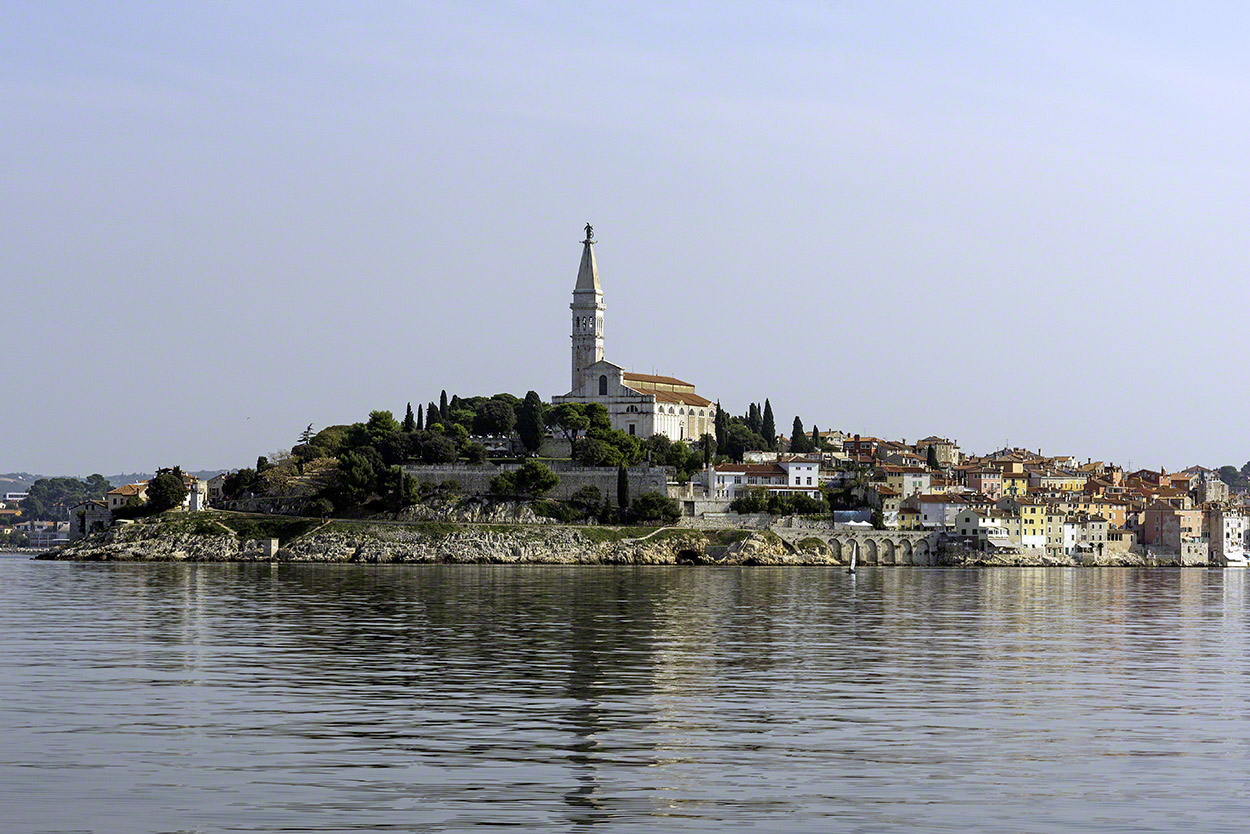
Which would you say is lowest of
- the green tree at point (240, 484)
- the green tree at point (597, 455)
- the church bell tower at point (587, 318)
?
the green tree at point (240, 484)

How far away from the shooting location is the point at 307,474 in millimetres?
101062

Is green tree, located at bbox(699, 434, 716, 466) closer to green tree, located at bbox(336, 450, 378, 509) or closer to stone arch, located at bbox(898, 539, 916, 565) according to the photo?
stone arch, located at bbox(898, 539, 916, 565)

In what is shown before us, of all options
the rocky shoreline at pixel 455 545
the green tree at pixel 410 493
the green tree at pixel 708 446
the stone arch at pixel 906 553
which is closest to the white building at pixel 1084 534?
the stone arch at pixel 906 553

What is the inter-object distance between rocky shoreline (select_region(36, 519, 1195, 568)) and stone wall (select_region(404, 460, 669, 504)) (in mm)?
5317

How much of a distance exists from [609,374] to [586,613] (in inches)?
2793

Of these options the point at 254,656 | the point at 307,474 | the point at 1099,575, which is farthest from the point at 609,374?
the point at 254,656

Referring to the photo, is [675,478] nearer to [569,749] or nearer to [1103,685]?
[1103,685]

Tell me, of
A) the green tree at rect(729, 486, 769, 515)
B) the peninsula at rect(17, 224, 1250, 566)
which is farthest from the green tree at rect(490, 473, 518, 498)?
the green tree at rect(729, 486, 769, 515)

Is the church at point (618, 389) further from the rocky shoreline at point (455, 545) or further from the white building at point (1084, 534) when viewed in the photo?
the white building at point (1084, 534)

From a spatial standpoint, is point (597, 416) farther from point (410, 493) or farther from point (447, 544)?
point (447, 544)

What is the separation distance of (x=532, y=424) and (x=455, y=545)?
1700cm

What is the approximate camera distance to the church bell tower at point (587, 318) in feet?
382

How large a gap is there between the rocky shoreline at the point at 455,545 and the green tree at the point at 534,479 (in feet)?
12.4

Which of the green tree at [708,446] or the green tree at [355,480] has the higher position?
the green tree at [708,446]
